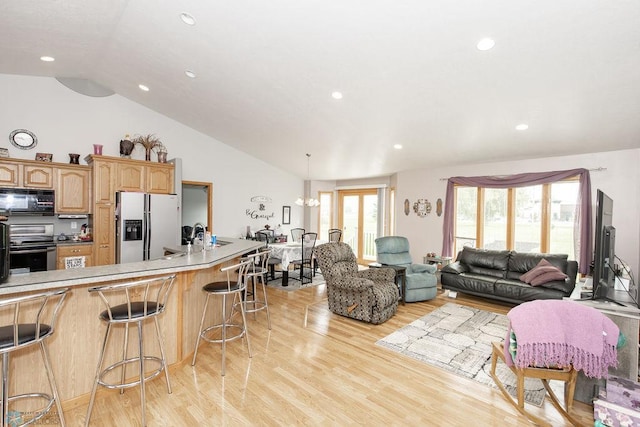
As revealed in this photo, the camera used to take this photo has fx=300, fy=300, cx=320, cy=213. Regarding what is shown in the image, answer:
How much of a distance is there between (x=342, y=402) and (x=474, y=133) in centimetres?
408

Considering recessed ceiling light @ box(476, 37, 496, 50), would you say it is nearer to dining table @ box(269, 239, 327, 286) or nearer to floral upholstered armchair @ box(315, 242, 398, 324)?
floral upholstered armchair @ box(315, 242, 398, 324)

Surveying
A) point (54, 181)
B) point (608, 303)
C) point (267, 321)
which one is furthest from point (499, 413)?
point (54, 181)

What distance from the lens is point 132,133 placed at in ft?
18.5

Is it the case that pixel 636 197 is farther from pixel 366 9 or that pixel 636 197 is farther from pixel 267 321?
pixel 267 321

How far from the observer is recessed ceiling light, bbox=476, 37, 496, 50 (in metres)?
2.65

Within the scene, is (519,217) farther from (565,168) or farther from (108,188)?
(108,188)

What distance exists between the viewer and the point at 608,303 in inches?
101

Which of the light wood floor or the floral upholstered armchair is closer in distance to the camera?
the light wood floor

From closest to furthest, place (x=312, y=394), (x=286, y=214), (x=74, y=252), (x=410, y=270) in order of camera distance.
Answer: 1. (x=312, y=394)
2. (x=74, y=252)
3. (x=410, y=270)
4. (x=286, y=214)

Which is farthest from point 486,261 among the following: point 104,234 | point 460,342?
point 104,234

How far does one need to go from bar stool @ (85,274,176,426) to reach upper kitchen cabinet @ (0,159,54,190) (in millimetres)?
3549

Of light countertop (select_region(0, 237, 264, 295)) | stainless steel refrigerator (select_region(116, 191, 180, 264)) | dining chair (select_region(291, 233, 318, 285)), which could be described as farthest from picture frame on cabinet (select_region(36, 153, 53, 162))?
dining chair (select_region(291, 233, 318, 285))

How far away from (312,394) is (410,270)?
3.34 m

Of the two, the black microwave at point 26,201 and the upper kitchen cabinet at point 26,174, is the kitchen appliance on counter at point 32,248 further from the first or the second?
the upper kitchen cabinet at point 26,174
